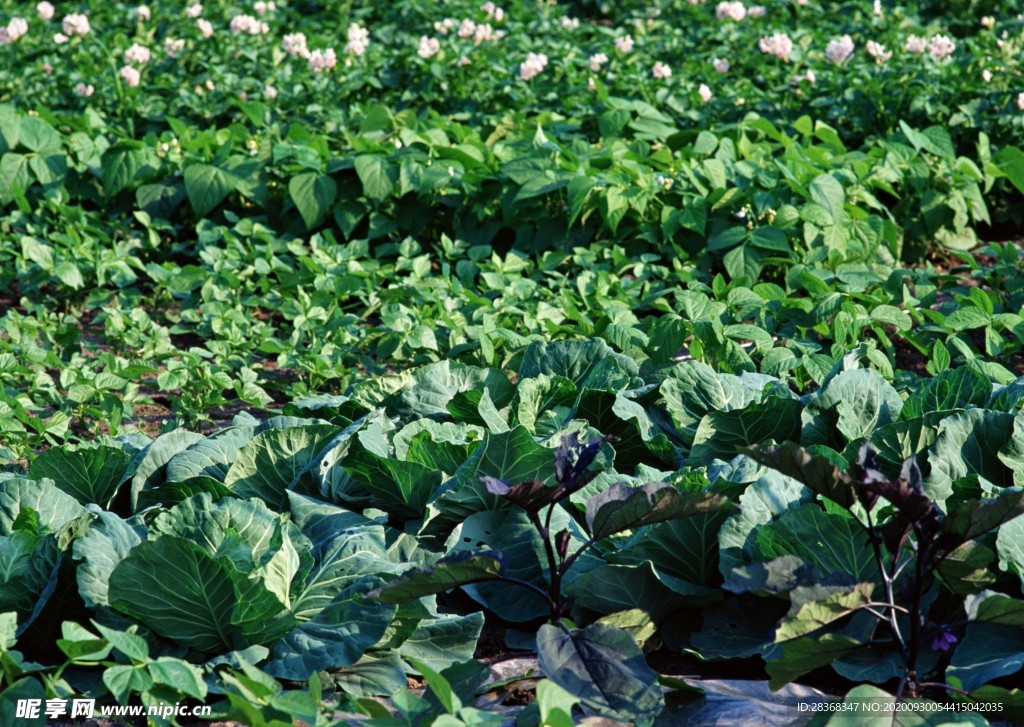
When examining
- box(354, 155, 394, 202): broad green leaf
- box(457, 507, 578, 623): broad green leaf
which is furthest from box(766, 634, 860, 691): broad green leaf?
box(354, 155, 394, 202): broad green leaf

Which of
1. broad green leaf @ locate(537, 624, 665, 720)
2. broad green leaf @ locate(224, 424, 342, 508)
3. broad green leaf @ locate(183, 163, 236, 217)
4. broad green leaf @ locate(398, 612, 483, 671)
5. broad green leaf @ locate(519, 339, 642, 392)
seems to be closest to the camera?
broad green leaf @ locate(537, 624, 665, 720)

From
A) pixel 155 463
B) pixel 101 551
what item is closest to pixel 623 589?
pixel 101 551

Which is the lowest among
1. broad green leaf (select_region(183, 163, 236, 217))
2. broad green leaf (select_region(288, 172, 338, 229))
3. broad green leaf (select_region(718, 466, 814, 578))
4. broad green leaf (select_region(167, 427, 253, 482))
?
broad green leaf (select_region(288, 172, 338, 229))

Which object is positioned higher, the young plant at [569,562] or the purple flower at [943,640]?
the young plant at [569,562]

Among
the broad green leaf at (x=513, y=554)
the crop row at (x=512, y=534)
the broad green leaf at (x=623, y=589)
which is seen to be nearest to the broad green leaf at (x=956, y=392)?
the crop row at (x=512, y=534)

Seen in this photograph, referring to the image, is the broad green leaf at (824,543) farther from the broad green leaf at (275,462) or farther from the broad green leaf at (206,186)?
the broad green leaf at (206,186)

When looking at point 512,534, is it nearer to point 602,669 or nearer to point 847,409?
point 602,669

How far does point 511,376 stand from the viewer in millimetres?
3455

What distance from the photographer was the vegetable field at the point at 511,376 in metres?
1.95

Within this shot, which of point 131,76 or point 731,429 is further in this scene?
point 131,76

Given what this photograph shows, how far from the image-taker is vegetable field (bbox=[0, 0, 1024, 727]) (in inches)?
76.7

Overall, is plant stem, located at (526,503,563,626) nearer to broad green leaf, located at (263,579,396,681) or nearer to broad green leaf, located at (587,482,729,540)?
broad green leaf, located at (587,482,729,540)

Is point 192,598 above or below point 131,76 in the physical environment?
above

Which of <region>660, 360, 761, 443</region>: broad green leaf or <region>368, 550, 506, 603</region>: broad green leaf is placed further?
<region>660, 360, 761, 443</region>: broad green leaf
